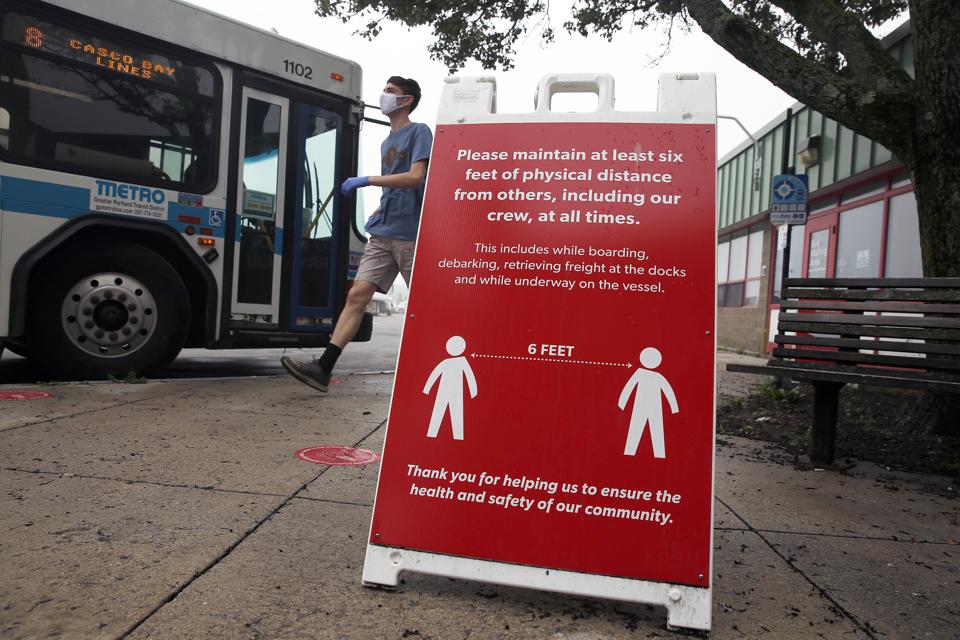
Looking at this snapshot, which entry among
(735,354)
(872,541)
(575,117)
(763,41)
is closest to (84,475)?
(575,117)

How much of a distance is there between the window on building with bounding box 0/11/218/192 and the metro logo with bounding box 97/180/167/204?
9cm

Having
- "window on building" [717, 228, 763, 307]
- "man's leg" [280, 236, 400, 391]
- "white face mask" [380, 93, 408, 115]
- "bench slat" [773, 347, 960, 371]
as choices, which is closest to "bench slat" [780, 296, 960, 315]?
"bench slat" [773, 347, 960, 371]

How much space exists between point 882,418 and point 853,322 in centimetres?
201

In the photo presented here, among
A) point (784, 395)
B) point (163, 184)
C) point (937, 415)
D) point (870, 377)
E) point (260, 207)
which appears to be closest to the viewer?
point (870, 377)

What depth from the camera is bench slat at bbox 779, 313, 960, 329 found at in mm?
3510

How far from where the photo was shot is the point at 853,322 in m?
3.71

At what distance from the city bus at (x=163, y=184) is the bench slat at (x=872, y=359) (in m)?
4.35

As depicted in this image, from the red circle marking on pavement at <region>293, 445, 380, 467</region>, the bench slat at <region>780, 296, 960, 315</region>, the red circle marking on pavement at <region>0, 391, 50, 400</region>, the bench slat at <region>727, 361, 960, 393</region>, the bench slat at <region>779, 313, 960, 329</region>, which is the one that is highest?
the bench slat at <region>780, 296, 960, 315</region>

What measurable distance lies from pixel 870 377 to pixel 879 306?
1.71 ft

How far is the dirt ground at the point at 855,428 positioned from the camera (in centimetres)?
405

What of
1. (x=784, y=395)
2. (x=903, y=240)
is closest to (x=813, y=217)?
(x=903, y=240)

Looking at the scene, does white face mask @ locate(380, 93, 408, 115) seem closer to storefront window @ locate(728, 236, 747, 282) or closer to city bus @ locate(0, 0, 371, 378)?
city bus @ locate(0, 0, 371, 378)

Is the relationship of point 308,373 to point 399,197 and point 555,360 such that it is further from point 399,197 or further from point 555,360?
point 555,360

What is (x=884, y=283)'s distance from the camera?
12.4ft
